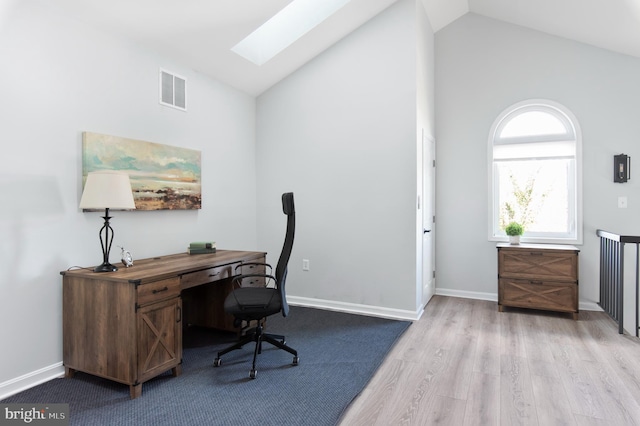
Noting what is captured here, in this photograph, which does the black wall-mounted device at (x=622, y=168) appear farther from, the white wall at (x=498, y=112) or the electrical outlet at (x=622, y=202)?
the electrical outlet at (x=622, y=202)

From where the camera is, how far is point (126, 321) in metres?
2.34

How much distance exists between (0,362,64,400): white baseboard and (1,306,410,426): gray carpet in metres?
0.05

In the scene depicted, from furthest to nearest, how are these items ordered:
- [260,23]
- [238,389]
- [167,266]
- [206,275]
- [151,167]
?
[260,23] < [151,167] < [206,275] < [167,266] < [238,389]

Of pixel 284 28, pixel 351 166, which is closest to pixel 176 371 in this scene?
pixel 351 166

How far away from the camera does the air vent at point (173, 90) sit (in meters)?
3.46

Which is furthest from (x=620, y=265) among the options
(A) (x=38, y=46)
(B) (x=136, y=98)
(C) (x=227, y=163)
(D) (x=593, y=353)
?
(A) (x=38, y=46)

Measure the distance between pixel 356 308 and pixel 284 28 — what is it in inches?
124

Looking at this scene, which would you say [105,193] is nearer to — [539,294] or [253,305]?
[253,305]

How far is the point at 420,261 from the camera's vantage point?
4.12 metres

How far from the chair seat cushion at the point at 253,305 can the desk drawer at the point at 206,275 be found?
0.26 m

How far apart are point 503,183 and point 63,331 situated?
15.7 ft

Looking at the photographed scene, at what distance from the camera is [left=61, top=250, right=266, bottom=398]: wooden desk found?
7.68 ft

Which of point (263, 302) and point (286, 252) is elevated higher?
point (286, 252)

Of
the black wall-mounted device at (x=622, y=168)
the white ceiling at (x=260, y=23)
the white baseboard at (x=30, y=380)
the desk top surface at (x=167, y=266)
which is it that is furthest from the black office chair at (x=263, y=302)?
the black wall-mounted device at (x=622, y=168)
